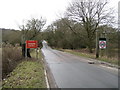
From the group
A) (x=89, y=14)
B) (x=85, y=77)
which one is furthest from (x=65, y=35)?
(x=85, y=77)

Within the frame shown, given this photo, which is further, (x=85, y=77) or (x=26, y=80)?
(x=85, y=77)

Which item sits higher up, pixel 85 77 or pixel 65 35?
pixel 65 35

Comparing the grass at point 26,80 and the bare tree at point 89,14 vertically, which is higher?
the bare tree at point 89,14

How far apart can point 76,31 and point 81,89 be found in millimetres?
28393

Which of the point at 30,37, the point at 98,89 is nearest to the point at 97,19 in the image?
the point at 30,37

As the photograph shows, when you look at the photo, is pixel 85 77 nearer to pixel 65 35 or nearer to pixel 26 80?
pixel 26 80

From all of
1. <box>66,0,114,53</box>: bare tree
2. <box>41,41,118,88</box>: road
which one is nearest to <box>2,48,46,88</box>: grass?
<box>41,41,118,88</box>: road

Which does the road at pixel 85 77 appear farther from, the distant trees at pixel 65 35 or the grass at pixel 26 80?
the distant trees at pixel 65 35

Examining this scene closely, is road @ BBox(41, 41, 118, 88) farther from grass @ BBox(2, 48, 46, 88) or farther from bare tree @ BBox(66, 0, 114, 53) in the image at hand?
bare tree @ BBox(66, 0, 114, 53)

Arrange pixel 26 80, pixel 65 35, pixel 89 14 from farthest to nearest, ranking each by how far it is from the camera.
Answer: pixel 65 35 < pixel 89 14 < pixel 26 80

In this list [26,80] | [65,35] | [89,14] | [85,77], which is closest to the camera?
[26,80]

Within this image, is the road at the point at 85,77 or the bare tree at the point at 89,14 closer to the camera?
the road at the point at 85,77

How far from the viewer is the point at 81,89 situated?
5.85 meters

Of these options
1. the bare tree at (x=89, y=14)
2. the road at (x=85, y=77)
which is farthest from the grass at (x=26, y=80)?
the bare tree at (x=89, y=14)
